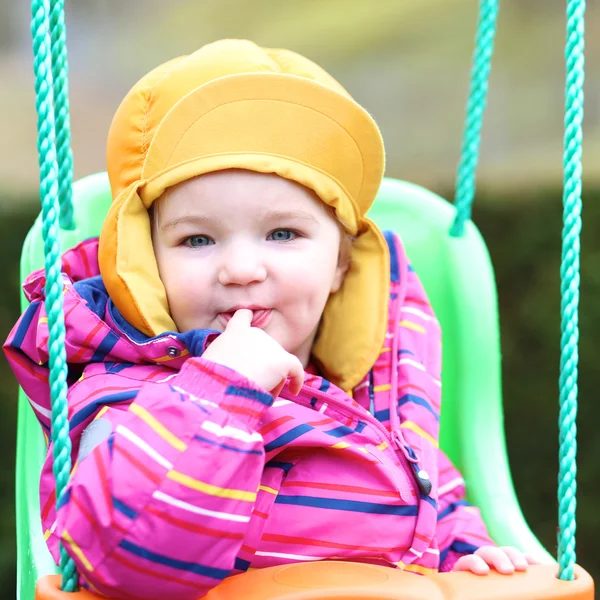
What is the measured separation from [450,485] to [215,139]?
0.61 metres

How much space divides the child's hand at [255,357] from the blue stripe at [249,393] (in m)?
0.03

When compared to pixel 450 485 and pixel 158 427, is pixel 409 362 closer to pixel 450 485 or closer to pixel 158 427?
pixel 450 485

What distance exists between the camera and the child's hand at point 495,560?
3.60 ft

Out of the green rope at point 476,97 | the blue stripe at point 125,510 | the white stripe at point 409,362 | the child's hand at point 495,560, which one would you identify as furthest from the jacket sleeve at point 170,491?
the green rope at point 476,97

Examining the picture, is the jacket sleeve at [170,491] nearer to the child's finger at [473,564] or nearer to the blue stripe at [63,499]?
the blue stripe at [63,499]

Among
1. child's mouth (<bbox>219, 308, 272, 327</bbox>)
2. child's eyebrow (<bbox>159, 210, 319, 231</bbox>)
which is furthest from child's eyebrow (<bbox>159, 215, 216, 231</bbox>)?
child's mouth (<bbox>219, 308, 272, 327</bbox>)

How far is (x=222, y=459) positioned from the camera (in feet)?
2.91

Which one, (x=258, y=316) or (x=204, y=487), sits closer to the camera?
(x=204, y=487)

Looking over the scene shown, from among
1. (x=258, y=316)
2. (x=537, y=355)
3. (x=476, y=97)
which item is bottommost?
(x=537, y=355)

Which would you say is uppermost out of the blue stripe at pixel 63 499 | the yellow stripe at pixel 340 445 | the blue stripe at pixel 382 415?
the blue stripe at pixel 63 499

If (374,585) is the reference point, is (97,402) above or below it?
above

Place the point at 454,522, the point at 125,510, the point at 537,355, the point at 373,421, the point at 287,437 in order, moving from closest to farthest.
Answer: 1. the point at 125,510
2. the point at 287,437
3. the point at 373,421
4. the point at 454,522
5. the point at 537,355

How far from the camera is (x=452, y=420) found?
1529 mm

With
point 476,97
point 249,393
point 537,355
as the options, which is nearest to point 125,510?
point 249,393
